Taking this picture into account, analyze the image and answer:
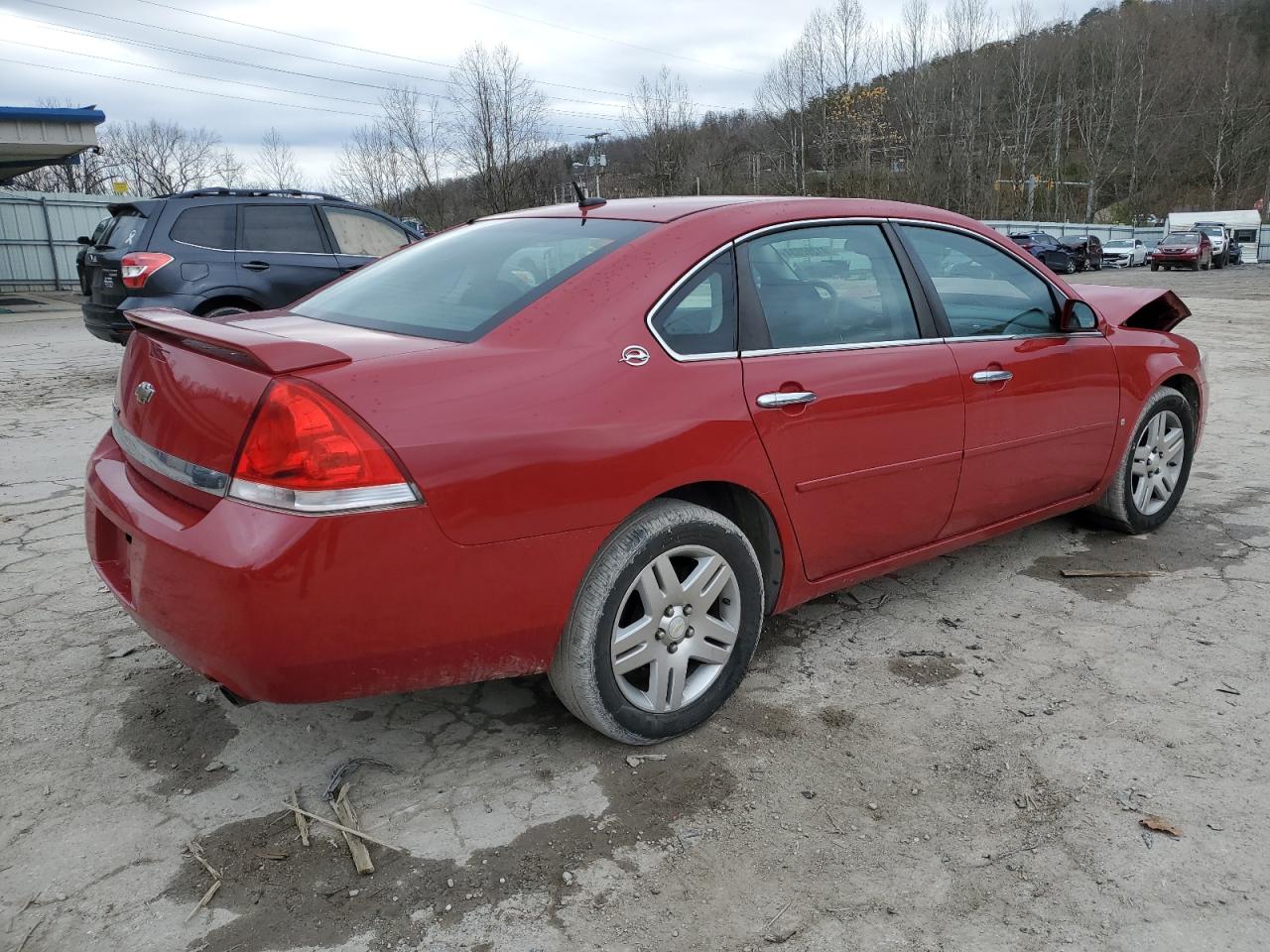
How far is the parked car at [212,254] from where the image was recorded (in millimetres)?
7812

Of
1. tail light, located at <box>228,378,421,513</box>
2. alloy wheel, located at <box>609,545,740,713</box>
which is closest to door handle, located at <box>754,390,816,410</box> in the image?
alloy wheel, located at <box>609,545,740,713</box>

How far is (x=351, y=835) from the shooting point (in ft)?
7.43

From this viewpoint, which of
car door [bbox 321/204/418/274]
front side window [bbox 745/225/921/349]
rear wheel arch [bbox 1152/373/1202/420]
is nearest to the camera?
front side window [bbox 745/225/921/349]

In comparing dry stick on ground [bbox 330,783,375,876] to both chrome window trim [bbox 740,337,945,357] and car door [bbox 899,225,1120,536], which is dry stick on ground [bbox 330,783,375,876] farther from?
car door [bbox 899,225,1120,536]

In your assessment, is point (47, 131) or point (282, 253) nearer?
point (282, 253)

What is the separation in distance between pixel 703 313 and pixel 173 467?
1.45 m

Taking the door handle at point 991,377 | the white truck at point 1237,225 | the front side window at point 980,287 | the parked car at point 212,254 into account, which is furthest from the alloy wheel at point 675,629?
the white truck at point 1237,225

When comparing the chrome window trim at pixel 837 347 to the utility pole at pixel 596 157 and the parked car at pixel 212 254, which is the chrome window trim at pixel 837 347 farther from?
the utility pole at pixel 596 157

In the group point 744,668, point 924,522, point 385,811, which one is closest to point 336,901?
point 385,811

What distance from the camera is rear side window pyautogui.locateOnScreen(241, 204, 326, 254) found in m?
8.36

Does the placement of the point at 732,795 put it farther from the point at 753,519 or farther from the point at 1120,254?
the point at 1120,254

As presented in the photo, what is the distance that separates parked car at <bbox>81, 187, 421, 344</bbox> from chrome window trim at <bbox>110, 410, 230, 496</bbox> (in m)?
5.60

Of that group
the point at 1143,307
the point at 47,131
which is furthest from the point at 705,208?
the point at 47,131

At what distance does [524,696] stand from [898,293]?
6.07ft
